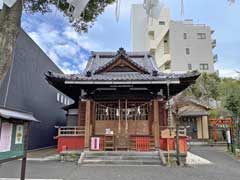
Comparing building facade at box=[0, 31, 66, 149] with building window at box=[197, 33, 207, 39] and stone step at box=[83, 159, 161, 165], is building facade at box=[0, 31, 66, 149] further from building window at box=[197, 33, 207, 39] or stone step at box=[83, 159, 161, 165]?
building window at box=[197, 33, 207, 39]

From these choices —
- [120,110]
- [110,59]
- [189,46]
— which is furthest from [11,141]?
[189,46]

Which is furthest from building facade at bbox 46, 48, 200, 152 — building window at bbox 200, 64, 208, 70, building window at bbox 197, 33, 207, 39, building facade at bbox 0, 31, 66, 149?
building window at bbox 197, 33, 207, 39

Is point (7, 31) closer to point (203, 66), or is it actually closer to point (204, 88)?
point (204, 88)

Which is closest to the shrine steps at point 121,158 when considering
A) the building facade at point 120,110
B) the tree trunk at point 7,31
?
the building facade at point 120,110

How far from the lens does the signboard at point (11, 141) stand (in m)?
3.43

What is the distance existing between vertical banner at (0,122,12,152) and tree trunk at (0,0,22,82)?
124 cm

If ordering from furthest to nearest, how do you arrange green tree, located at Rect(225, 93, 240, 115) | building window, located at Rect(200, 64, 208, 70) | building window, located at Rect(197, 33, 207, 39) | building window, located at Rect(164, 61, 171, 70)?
building window, located at Rect(164, 61, 171, 70) → building window, located at Rect(197, 33, 207, 39) → building window, located at Rect(200, 64, 208, 70) → green tree, located at Rect(225, 93, 240, 115)

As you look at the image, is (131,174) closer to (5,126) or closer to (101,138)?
(101,138)

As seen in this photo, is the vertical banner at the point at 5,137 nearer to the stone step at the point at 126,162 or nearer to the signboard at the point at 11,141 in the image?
the signboard at the point at 11,141

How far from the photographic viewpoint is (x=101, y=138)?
8750mm

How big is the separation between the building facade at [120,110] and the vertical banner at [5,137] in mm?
4980

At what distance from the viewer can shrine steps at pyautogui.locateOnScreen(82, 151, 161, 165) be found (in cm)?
758

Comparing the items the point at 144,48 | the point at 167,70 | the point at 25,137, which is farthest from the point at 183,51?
the point at 25,137

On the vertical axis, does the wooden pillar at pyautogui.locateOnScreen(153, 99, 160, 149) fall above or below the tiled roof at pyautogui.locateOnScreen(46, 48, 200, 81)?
below
